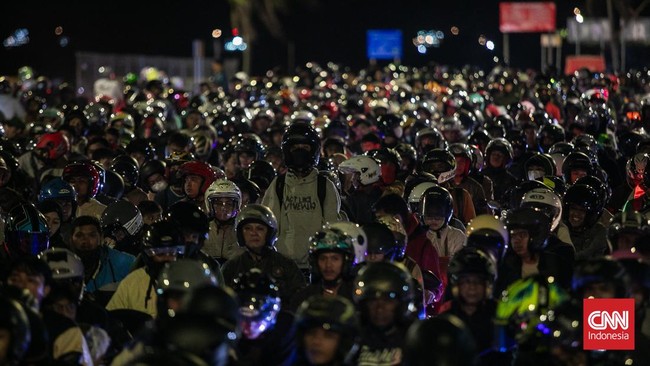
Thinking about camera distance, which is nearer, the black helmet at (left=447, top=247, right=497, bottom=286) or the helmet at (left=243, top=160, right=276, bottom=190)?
the black helmet at (left=447, top=247, right=497, bottom=286)

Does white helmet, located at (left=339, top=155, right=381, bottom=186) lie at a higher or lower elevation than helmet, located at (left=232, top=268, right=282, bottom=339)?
higher

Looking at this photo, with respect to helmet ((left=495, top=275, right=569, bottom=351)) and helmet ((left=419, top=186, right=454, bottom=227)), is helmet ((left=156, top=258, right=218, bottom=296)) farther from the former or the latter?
helmet ((left=419, top=186, right=454, bottom=227))

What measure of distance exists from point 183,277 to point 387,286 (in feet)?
4.41

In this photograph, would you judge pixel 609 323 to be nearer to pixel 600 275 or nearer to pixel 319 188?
pixel 600 275

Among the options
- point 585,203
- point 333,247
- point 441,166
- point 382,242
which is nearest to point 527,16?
point 441,166

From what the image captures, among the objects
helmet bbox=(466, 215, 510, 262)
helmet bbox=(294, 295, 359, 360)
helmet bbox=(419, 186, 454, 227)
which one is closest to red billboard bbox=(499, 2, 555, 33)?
helmet bbox=(419, 186, 454, 227)

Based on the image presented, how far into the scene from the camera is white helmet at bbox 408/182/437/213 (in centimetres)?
1347

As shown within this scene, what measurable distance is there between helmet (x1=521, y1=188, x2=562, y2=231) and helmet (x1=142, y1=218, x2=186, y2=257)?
360cm

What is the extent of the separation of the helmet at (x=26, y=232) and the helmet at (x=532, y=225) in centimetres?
401

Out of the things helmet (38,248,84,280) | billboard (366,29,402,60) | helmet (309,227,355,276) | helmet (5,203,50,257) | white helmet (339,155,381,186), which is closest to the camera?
helmet (38,248,84,280)

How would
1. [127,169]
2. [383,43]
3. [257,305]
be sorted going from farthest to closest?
1. [383,43]
2. [127,169]
3. [257,305]

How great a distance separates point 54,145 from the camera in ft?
61.7

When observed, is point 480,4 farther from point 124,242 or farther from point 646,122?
point 124,242

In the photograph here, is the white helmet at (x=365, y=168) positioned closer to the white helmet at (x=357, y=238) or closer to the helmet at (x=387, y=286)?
the white helmet at (x=357, y=238)
